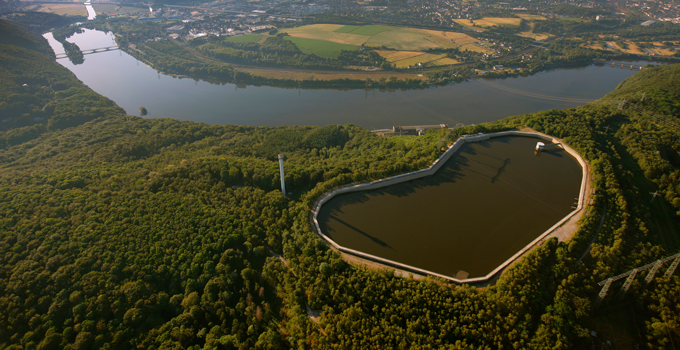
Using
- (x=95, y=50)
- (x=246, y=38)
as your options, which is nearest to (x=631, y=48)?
(x=246, y=38)

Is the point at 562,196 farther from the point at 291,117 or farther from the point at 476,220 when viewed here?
the point at 291,117

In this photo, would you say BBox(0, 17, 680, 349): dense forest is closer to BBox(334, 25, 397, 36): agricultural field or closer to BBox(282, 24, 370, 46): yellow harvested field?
BBox(282, 24, 370, 46): yellow harvested field

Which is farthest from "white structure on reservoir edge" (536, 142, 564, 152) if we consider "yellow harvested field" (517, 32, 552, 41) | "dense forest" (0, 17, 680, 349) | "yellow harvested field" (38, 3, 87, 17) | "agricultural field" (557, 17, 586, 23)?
"yellow harvested field" (38, 3, 87, 17)

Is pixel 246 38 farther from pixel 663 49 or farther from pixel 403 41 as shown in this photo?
pixel 663 49

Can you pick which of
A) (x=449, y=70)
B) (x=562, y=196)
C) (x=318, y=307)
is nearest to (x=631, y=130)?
(x=562, y=196)

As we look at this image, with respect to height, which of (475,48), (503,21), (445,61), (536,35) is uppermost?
(503,21)

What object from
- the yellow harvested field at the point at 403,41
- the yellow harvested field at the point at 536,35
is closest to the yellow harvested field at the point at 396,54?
the yellow harvested field at the point at 403,41
